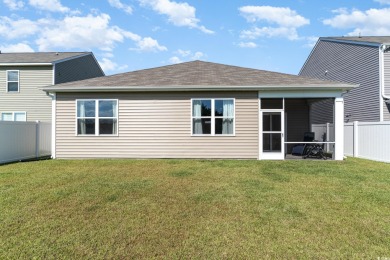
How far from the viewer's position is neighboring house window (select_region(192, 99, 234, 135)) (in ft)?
38.9

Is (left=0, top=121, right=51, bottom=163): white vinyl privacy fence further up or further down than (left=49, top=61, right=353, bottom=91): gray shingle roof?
further down

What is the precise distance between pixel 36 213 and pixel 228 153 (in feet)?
26.7

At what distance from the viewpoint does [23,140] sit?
11977 mm

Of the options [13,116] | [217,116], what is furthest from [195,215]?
[13,116]

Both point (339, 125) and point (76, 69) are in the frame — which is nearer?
point (339, 125)

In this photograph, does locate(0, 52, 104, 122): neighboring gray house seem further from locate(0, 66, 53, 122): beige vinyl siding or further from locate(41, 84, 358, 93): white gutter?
locate(41, 84, 358, 93): white gutter

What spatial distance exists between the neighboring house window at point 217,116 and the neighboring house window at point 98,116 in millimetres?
3552

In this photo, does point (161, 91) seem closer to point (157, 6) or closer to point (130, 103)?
point (130, 103)

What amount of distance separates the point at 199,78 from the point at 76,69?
12260 millimetres

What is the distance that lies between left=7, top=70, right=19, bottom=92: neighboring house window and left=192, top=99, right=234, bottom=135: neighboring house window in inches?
521

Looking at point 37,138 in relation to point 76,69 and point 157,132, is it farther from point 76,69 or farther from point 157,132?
point 76,69

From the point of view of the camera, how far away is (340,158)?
11477mm

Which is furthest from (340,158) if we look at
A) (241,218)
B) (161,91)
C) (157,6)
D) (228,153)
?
(157,6)

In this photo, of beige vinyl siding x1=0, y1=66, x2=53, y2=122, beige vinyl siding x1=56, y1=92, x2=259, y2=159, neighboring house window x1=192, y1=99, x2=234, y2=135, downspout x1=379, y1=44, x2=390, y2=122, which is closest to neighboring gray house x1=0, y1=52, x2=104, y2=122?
beige vinyl siding x1=0, y1=66, x2=53, y2=122
